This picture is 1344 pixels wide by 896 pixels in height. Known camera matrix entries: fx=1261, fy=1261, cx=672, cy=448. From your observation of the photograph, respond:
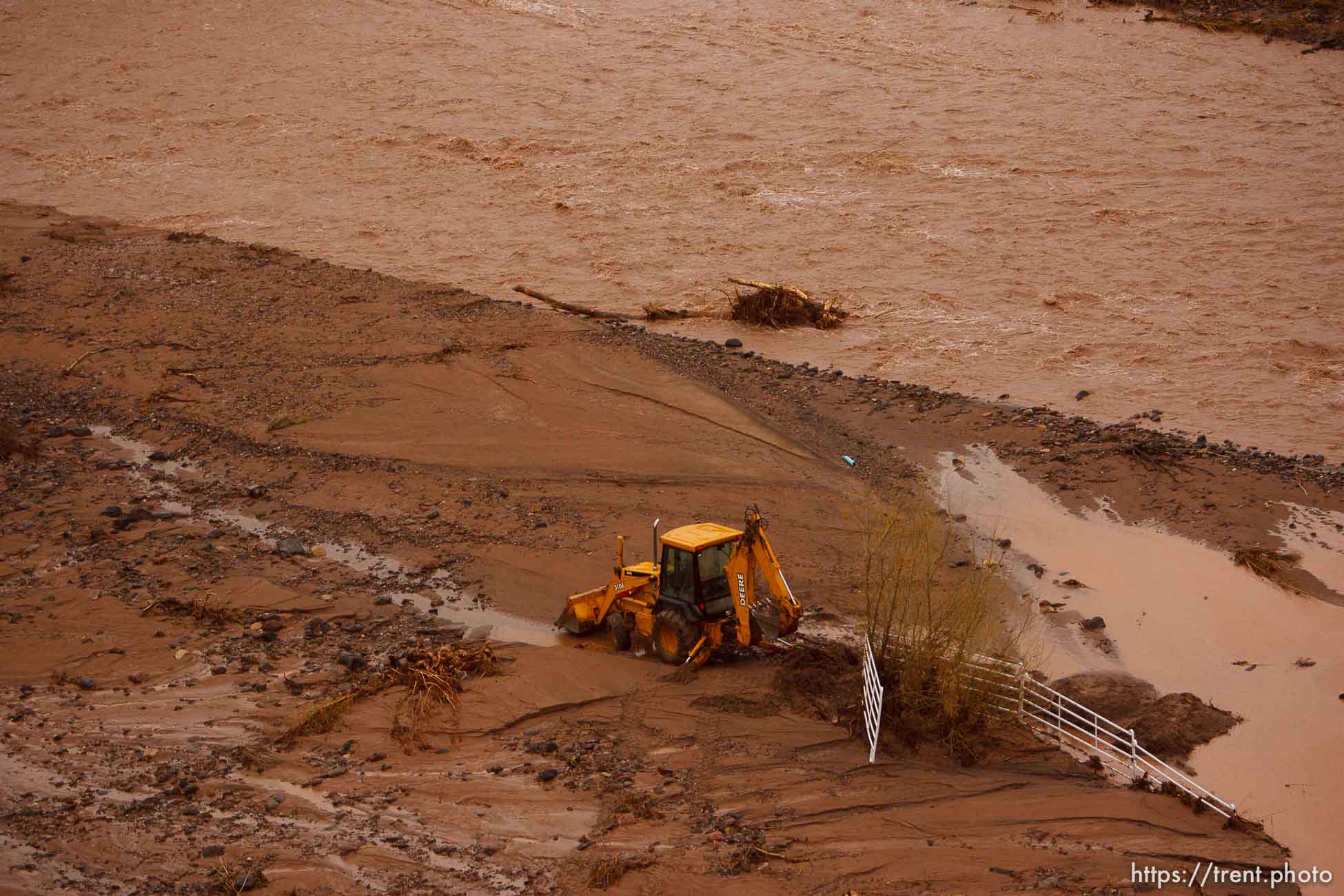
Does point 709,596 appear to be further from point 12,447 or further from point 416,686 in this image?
point 12,447

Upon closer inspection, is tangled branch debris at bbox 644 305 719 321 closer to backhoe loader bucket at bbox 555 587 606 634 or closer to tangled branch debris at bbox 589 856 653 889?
backhoe loader bucket at bbox 555 587 606 634

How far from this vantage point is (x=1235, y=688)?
12594 mm

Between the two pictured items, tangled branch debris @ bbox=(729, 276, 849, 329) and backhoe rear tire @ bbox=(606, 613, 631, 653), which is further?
tangled branch debris @ bbox=(729, 276, 849, 329)

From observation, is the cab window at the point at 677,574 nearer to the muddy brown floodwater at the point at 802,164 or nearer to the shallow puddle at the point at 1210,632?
the shallow puddle at the point at 1210,632

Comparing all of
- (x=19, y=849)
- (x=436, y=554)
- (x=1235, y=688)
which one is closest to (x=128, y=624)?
(x=436, y=554)

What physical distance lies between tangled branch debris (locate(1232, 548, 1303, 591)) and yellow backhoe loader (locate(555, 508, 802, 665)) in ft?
20.2

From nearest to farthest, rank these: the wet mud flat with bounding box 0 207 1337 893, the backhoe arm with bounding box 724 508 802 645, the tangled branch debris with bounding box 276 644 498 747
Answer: the wet mud flat with bounding box 0 207 1337 893 → the tangled branch debris with bounding box 276 644 498 747 → the backhoe arm with bounding box 724 508 802 645

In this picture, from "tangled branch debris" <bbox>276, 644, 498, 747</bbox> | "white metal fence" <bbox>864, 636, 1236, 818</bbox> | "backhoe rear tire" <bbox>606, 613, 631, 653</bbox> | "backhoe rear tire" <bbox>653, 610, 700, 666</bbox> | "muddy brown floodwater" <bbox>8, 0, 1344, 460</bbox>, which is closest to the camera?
"white metal fence" <bbox>864, 636, 1236, 818</bbox>

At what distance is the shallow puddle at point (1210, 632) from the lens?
10898 millimetres

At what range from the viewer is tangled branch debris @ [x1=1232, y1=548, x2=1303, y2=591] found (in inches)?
562

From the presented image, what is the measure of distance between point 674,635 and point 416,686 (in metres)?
2.40

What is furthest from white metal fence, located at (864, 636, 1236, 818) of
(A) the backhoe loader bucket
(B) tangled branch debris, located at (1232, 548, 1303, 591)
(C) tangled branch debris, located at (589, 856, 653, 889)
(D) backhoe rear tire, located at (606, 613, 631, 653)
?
(B) tangled branch debris, located at (1232, 548, 1303, 591)

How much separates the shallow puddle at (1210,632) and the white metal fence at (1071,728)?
93 cm

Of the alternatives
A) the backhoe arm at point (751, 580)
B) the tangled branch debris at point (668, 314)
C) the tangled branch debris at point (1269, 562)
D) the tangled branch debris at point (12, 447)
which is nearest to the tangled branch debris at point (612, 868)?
the backhoe arm at point (751, 580)
